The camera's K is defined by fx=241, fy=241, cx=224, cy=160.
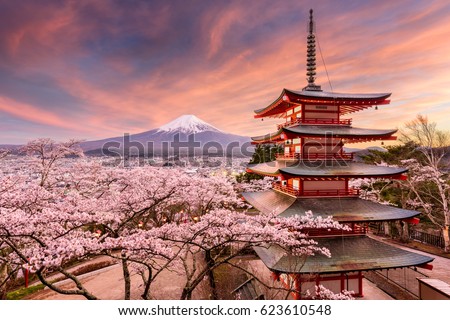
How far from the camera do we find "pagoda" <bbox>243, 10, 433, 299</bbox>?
7.31 m

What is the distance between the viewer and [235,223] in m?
6.39

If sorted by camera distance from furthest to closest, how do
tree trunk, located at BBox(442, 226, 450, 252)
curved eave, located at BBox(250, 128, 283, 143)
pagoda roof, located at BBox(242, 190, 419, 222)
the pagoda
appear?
tree trunk, located at BBox(442, 226, 450, 252) < curved eave, located at BBox(250, 128, 283, 143) < pagoda roof, located at BBox(242, 190, 419, 222) < the pagoda

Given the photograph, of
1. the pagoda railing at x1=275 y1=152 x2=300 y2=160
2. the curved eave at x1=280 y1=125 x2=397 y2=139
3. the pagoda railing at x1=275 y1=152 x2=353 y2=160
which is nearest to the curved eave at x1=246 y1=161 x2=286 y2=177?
the pagoda railing at x1=275 y1=152 x2=300 y2=160

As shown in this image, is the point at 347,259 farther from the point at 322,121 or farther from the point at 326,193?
the point at 322,121

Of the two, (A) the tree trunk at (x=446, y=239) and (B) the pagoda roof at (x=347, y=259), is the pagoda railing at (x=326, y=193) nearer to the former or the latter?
(B) the pagoda roof at (x=347, y=259)

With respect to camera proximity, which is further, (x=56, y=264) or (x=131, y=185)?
(x=131, y=185)

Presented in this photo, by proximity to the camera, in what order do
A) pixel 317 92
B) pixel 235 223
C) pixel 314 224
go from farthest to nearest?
pixel 317 92, pixel 314 224, pixel 235 223

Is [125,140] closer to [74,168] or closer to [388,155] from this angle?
[74,168]

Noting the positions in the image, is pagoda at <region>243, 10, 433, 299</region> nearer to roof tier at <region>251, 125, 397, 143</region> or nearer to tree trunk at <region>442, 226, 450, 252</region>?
roof tier at <region>251, 125, 397, 143</region>

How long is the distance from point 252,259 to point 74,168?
9.92 metres

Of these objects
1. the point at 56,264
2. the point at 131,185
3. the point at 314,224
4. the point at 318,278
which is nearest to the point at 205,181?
the point at 131,185

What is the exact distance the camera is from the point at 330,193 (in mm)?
8570

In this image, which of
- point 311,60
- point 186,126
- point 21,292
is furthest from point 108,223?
point 186,126

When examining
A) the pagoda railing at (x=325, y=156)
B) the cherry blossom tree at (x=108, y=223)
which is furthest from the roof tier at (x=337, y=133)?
the cherry blossom tree at (x=108, y=223)
